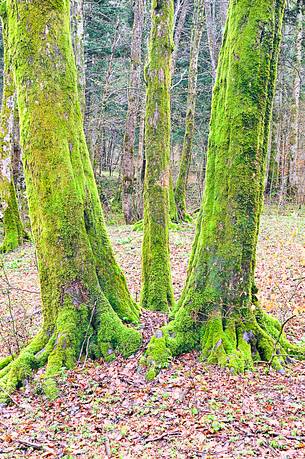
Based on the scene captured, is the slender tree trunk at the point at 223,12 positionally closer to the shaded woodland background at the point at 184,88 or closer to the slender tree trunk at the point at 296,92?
the shaded woodland background at the point at 184,88

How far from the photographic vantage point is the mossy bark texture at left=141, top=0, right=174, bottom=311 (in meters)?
7.35

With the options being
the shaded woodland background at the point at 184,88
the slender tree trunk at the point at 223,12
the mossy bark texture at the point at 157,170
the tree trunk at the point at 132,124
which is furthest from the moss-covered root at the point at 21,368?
the slender tree trunk at the point at 223,12

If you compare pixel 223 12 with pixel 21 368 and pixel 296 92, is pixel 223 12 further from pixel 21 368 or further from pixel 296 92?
pixel 21 368

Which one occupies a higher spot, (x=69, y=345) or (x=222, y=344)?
(x=222, y=344)

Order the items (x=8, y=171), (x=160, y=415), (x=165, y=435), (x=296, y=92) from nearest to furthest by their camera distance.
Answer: (x=165, y=435), (x=160, y=415), (x=8, y=171), (x=296, y=92)

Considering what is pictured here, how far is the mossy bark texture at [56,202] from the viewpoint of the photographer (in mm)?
5375

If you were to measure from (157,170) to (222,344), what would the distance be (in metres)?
3.32

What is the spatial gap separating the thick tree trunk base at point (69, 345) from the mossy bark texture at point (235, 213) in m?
0.51

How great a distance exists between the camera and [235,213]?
5391mm

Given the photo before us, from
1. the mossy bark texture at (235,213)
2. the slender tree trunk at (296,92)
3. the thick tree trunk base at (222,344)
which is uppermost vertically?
the slender tree trunk at (296,92)

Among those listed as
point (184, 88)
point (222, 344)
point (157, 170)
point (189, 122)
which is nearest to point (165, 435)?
point (222, 344)

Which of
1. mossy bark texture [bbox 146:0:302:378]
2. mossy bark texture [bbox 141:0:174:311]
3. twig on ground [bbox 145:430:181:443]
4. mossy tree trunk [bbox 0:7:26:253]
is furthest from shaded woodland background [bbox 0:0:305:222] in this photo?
twig on ground [bbox 145:430:181:443]

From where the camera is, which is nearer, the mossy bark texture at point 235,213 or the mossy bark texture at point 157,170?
the mossy bark texture at point 235,213

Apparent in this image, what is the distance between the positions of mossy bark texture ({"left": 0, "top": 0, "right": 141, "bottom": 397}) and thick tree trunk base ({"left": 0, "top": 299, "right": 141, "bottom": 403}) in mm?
12
